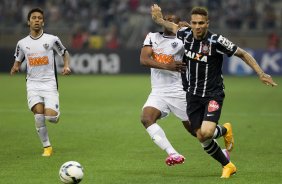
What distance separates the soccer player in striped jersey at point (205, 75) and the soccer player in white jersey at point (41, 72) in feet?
9.43

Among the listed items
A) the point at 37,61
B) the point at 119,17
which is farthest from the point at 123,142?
the point at 119,17

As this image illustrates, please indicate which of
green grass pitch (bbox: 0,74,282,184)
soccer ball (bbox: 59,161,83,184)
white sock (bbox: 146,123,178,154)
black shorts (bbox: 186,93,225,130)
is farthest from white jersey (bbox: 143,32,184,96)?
soccer ball (bbox: 59,161,83,184)

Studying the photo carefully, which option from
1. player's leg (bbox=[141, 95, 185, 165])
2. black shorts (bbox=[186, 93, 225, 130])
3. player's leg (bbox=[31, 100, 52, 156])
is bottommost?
player's leg (bbox=[31, 100, 52, 156])

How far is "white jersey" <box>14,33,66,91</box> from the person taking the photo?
479 inches

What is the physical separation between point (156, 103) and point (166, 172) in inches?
41.9

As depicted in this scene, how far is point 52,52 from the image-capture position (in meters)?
12.3

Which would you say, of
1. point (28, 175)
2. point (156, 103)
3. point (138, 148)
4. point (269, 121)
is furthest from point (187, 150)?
point (269, 121)

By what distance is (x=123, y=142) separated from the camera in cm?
1365

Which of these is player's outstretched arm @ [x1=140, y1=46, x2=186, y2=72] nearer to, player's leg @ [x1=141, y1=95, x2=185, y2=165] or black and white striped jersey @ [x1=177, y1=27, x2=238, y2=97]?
black and white striped jersey @ [x1=177, y1=27, x2=238, y2=97]

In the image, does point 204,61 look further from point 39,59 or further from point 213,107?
point 39,59

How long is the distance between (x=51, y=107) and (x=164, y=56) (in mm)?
2357

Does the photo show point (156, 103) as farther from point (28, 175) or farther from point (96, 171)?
point (28, 175)

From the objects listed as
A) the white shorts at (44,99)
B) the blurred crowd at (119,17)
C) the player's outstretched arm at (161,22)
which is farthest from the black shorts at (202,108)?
the blurred crowd at (119,17)

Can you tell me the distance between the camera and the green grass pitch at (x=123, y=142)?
991 centimetres
